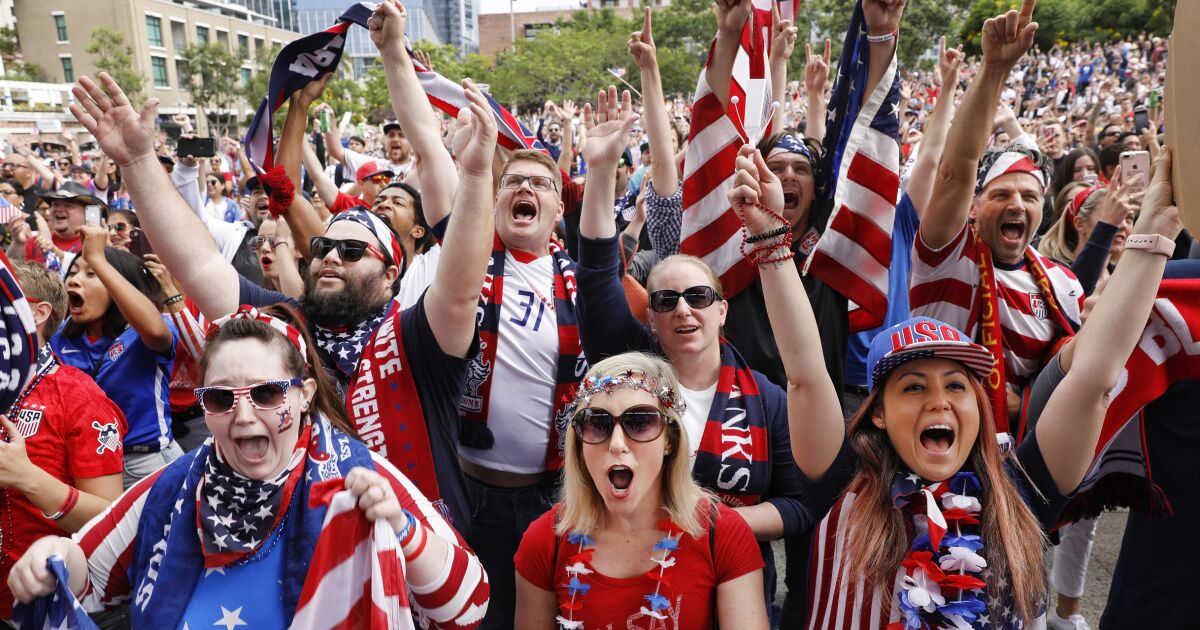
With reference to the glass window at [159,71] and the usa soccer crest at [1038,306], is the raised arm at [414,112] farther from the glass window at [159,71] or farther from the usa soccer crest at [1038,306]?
the glass window at [159,71]

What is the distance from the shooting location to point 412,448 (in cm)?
240

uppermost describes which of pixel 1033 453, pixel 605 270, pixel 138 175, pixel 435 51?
pixel 435 51

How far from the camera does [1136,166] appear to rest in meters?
2.69

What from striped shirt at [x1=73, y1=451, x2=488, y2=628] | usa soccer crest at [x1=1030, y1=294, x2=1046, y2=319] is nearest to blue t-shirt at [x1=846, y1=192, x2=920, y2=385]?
usa soccer crest at [x1=1030, y1=294, x2=1046, y2=319]

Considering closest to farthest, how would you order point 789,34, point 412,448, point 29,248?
point 412,448, point 789,34, point 29,248

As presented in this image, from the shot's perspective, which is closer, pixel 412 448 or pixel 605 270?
pixel 412 448

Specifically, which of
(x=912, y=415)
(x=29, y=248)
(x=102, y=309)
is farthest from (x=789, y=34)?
(x=29, y=248)

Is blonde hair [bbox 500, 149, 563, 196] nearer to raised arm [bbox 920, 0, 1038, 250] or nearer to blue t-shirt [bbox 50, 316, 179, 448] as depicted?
Answer: raised arm [bbox 920, 0, 1038, 250]

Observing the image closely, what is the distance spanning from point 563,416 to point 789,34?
9.02 ft

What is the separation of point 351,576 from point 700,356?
4.33 ft

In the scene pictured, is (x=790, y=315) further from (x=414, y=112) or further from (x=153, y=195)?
(x=153, y=195)

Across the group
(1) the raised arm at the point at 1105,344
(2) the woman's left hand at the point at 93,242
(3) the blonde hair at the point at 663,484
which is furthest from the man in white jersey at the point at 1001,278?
(2) the woman's left hand at the point at 93,242

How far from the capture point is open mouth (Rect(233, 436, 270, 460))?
1.88 metres

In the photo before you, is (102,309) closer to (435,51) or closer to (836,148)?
(836,148)
